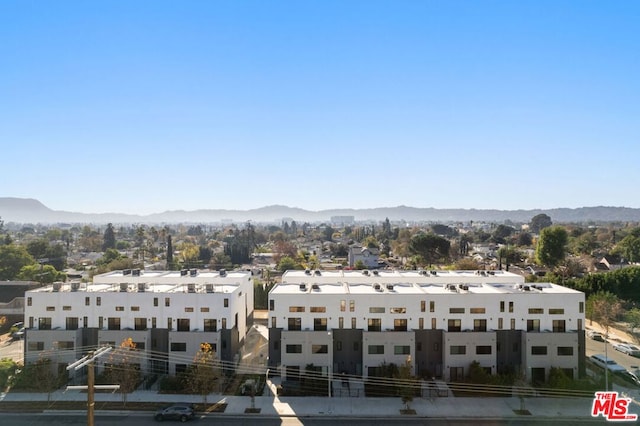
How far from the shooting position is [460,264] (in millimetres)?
74812

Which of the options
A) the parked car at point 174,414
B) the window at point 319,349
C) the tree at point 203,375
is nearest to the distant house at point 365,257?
the window at point 319,349

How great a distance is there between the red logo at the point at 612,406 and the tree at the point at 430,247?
60976mm

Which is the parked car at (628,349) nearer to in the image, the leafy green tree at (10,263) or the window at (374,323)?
the window at (374,323)

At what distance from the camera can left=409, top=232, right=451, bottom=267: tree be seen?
8675 centimetres

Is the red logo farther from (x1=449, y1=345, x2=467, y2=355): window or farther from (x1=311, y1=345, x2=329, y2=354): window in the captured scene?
(x1=311, y1=345, x2=329, y2=354): window

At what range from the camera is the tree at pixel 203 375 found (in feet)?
95.5

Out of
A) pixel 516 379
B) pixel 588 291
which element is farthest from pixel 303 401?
pixel 588 291

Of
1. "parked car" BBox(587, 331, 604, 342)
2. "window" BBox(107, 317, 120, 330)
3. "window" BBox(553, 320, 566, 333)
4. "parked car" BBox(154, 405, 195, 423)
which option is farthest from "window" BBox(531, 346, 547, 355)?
"window" BBox(107, 317, 120, 330)

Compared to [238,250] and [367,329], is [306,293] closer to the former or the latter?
[367,329]

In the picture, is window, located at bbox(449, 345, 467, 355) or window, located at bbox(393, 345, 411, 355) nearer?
window, located at bbox(449, 345, 467, 355)

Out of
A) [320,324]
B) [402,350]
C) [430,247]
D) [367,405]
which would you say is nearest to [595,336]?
[402,350]

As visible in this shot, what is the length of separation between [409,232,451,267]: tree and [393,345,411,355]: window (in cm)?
5578

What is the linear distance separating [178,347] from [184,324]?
5.35 feet

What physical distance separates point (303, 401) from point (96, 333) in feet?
53.2
